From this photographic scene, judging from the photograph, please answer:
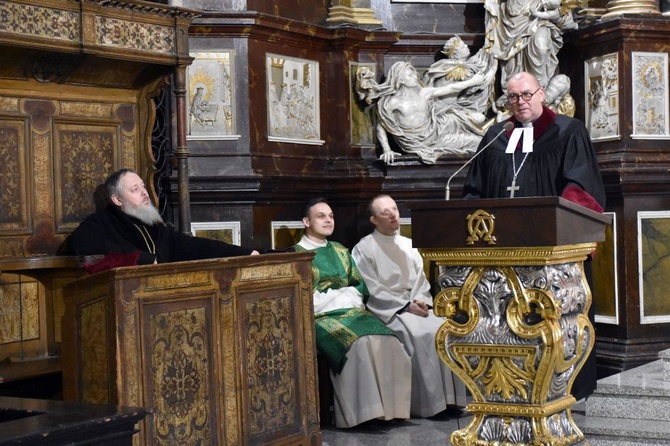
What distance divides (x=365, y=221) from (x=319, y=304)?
1.33 meters

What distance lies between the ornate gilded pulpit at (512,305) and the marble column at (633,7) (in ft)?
12.1

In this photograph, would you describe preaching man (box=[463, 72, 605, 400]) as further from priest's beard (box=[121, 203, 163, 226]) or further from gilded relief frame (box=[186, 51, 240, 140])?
gilded relief frame (box=[186, 51, 240, 140])

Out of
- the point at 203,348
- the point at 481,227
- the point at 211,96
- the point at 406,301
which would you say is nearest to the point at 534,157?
the point at 481,227

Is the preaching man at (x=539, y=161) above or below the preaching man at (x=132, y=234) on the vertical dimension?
above

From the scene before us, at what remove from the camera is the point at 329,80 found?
27.9 ft

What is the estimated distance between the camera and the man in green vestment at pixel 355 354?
675 cm

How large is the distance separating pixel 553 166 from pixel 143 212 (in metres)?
2.28

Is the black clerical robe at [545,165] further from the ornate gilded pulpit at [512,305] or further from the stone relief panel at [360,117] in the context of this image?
the stone relief panel at [360,117]

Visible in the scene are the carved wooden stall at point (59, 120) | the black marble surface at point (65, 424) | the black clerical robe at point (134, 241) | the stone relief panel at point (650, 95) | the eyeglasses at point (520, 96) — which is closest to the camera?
the black marble surface at point (65, 424)

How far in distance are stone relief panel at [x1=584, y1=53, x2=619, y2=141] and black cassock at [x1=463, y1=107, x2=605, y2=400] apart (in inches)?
89.9

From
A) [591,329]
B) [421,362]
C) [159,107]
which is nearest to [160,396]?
[591,329]

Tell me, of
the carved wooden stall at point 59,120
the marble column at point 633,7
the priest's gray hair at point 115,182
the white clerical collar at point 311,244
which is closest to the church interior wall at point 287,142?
the carved wooden stall at point 59,120

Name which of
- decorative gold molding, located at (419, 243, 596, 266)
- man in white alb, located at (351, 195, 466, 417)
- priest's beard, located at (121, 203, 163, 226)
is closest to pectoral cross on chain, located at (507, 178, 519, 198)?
decorative gold molding, located at (419, 243, 596, 266)

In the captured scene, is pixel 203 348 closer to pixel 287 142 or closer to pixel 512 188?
pixel 512 188
